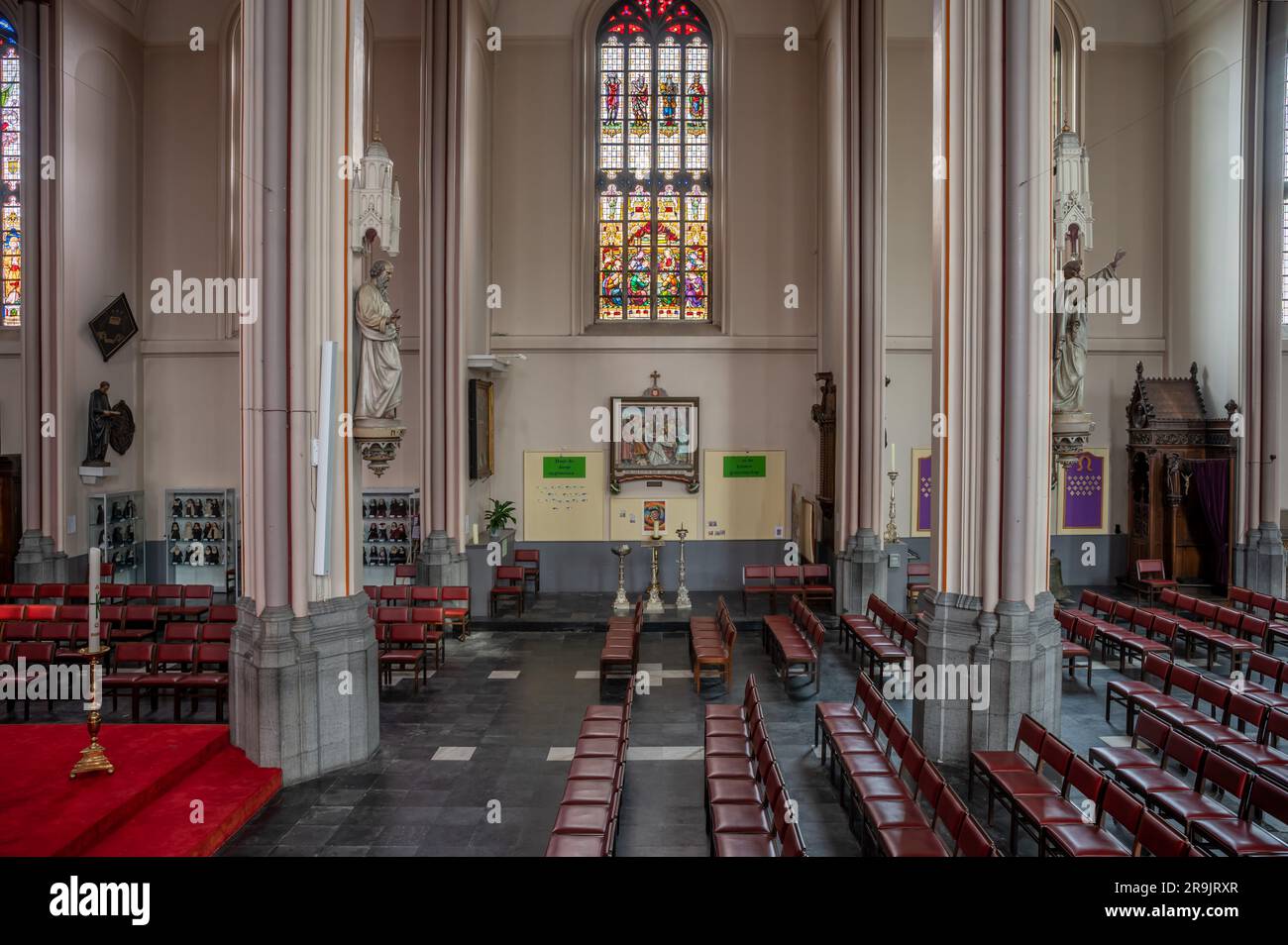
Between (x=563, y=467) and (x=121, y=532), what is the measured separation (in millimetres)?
8544

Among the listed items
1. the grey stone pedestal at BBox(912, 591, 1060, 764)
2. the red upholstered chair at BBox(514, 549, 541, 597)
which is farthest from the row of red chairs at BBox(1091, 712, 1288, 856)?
the red upholstered chair at BBox(514, 549, 541, 597)

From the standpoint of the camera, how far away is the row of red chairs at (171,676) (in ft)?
29.0

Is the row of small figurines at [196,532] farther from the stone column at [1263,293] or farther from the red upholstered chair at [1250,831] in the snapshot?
the stone column at [1263,293]

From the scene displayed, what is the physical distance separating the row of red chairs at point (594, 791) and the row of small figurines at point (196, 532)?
38.3ft

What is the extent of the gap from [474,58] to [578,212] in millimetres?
3451

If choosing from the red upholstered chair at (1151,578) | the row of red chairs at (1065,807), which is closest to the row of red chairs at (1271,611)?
the red upholstered chair at (1151,578)

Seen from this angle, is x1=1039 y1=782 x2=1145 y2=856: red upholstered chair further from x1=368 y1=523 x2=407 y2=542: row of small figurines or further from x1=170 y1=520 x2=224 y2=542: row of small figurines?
x1=170 y1=520 x2=224 y2=542: row of small figurines

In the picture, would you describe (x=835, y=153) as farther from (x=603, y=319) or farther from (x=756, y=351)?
(x=603, y=319)

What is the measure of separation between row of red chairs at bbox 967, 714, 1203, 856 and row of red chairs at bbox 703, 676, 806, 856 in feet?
5.16

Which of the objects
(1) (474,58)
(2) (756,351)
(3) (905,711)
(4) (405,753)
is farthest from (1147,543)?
(1) (474,58)

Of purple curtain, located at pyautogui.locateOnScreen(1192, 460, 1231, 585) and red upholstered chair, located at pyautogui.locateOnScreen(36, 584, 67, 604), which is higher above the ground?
purple curtain, located at pyautogui.locateOnScreen(1192, 460, 1231, 585)

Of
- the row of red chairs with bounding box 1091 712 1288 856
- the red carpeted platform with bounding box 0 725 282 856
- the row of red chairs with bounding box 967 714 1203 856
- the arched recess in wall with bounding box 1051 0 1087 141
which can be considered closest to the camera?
the row of red chairs with bounding box 967 714 1203 856

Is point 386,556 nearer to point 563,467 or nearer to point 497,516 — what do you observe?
point 497,516

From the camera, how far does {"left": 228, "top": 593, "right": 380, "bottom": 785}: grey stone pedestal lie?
739 centimetres
